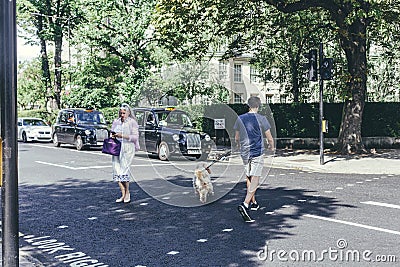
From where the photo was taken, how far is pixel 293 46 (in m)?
27.3

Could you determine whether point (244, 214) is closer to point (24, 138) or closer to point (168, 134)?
point (168, 134)

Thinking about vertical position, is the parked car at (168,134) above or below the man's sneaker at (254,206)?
above

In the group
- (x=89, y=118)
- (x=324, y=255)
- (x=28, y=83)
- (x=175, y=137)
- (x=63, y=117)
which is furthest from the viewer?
(x=28, y=83)

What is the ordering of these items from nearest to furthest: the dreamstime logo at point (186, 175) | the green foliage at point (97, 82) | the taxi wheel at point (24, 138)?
the dreamstime logo at point (186, 175) → the taxi wheel at point (24, 138) → the green foliage at point (97, 82)

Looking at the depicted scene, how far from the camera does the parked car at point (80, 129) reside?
24438 millimetres

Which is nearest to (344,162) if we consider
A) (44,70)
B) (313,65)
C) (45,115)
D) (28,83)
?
(313,65)

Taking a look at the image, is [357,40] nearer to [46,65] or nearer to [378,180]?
[378,180]

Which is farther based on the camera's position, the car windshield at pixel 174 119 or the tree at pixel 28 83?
the tree at pixel 28 83

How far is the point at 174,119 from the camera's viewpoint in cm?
2031

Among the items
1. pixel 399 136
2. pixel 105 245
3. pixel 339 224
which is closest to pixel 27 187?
pixel 105 245

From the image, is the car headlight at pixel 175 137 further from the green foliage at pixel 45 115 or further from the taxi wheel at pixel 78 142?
the green foliage at pixel 45 115

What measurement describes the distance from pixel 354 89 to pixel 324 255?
14.0 meters

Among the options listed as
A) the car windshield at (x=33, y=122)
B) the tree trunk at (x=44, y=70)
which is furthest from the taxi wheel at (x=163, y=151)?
the tree trunk at (x=44, y=70)

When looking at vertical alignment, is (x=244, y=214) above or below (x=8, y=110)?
below
